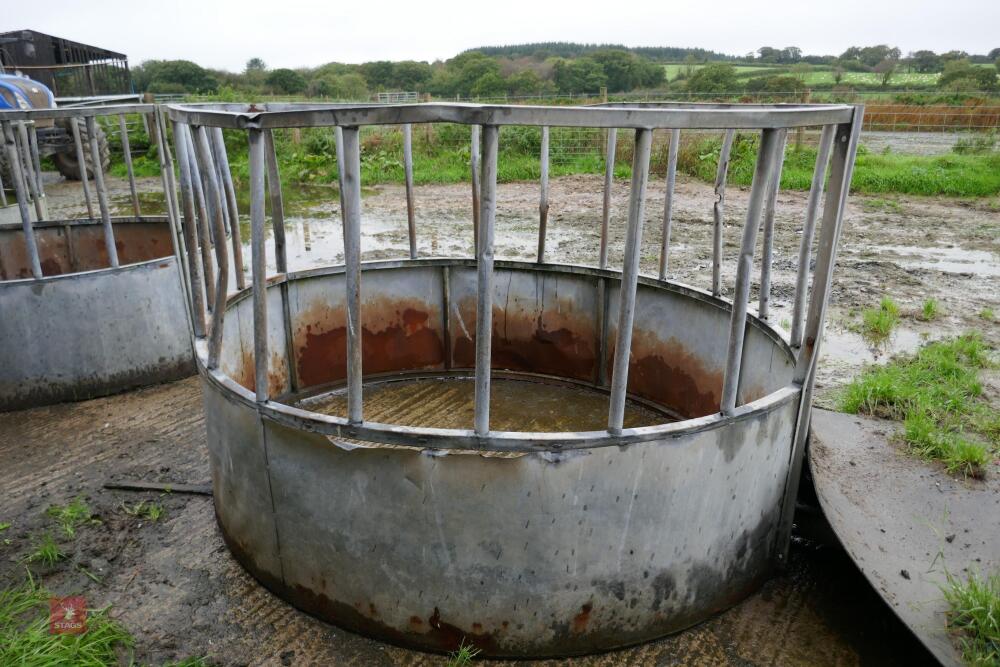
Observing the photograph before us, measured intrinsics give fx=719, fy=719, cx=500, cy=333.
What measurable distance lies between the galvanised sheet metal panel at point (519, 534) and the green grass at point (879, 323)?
394cm

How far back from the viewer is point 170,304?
17.1 feet

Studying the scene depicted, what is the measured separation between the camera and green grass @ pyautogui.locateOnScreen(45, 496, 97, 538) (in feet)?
11.9

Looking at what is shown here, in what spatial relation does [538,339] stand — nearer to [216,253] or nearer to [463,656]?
[216,253]

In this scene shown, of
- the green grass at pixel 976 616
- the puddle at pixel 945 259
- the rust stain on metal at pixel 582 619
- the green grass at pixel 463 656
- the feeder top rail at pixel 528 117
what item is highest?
the feeder top rail at pixel 528 117

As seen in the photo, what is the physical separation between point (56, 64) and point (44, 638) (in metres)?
20.8

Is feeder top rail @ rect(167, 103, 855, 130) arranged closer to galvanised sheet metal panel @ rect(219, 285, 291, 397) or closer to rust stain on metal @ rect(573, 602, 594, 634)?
galvanised sheet metal panel @ rect(219, 285, 291, 397)

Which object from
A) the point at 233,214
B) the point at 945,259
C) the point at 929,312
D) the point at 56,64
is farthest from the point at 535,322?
the point at 56,64

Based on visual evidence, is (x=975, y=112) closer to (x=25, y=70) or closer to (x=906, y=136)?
(x=906, y=136)

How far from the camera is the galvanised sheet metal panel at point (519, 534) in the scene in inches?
105

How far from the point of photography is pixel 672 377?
4762 millimetres

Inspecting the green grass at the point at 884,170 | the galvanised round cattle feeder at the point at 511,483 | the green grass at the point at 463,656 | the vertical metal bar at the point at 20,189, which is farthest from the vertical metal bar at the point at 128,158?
the green grass at the point at 884,170

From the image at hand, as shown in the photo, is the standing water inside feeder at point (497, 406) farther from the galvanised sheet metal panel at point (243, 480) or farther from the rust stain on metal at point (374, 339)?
the galvanised sheet metal panel at point (243, 480)

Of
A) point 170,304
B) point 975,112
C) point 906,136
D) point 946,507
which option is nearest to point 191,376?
point 170,304

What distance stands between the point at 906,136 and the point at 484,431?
2075 centimetres
